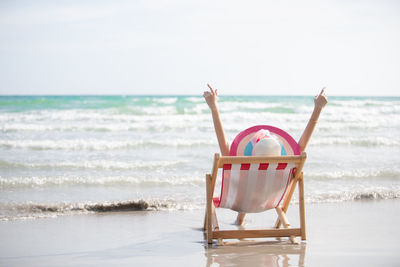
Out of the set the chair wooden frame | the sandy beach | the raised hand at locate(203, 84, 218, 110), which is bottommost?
the sandy beach

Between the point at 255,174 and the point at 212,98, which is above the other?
the point at 212,98

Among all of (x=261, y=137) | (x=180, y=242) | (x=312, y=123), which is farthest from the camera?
(x=180, y=242)

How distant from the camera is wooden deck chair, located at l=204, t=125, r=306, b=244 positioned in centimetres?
400

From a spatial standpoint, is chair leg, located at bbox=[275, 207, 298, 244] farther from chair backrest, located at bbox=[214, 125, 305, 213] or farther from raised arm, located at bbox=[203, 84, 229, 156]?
raised arm, located at bbox=[203, 84, 229, 156]

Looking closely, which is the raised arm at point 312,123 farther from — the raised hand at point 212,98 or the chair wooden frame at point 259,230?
the raised hand at point 212,98

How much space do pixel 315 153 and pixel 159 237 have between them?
6.54 meters

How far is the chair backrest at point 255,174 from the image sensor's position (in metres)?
3.99

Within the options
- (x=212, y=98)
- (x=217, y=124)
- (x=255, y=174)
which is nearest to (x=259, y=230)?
(x=255, y=174)

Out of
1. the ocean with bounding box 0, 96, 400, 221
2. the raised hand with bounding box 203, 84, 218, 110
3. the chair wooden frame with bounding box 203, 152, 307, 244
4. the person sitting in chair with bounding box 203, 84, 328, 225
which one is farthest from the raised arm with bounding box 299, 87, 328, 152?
the ocean with bounding box 0, 96, 400, 221

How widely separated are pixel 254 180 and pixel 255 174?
0.06 meters

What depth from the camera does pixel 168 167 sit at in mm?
8508

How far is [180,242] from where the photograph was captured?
14.7 ft

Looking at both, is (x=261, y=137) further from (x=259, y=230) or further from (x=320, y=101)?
(x=259, y=230)

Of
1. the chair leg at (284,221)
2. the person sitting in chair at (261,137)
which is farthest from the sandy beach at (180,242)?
the person sitting in chair at (261,137)
